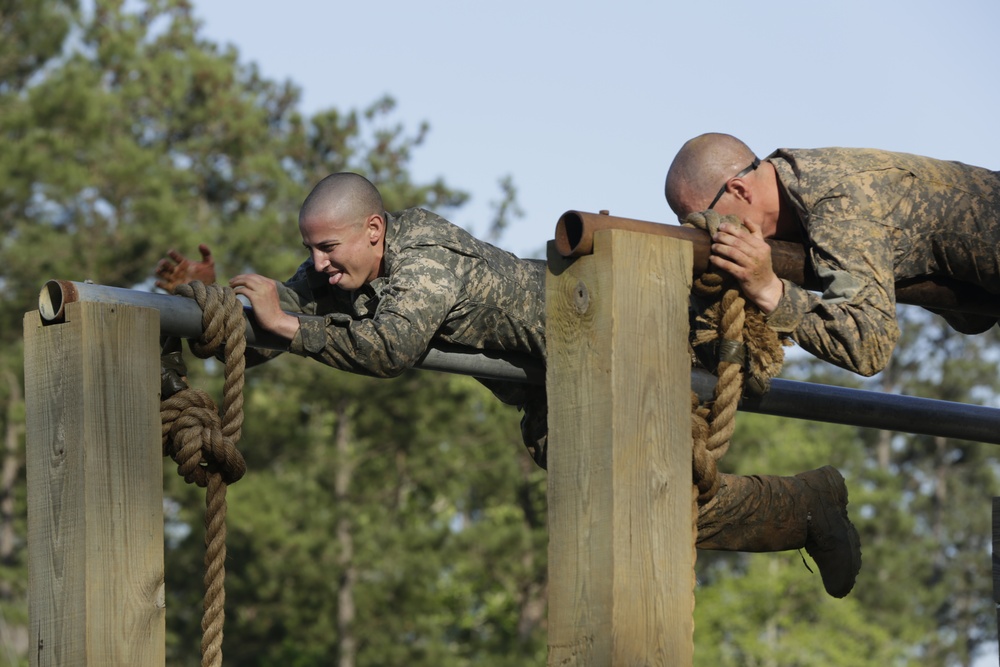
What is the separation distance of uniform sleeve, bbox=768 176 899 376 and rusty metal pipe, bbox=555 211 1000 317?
0.07 metres

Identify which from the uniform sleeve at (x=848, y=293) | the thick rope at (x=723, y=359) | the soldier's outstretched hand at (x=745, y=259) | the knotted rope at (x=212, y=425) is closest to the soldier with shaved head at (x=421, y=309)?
the knotted rope at (x=212, y=425)

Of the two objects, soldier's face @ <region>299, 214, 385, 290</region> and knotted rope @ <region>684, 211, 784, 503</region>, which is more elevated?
soldier's face @ <region>299, 214, 385, 290</region>

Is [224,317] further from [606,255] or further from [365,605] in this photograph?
[365,605]

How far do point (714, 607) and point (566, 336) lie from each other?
26196mm

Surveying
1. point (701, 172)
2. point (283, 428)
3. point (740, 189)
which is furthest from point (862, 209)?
point (283, 428)

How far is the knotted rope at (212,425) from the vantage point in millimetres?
3314

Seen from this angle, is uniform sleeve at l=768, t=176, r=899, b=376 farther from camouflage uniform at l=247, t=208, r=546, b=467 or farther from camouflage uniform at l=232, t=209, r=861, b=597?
camouflage uniform at l=247, t=208, r=546, b=467

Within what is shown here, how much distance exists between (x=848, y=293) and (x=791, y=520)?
157 centimetres

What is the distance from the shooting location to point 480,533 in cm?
2247

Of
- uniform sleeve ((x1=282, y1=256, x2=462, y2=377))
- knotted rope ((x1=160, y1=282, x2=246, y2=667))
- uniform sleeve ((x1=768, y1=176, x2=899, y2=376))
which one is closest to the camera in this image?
knotted rope ((x1=160, y1=282, x2=246, y2=667))

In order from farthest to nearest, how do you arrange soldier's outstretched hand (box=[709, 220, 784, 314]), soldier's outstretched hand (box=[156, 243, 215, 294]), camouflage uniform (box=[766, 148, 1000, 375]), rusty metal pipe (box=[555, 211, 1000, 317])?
1. soldier's outstretched hand (box=[156, 243, 215, 294])
2. camouflage uniform (box=[766, 148, 1000, 375])
3. soldier's outstretched hand (box=[709, 220, 784, 314])
4. rusty metal pipe (box=[555, 211, 1000, 317])

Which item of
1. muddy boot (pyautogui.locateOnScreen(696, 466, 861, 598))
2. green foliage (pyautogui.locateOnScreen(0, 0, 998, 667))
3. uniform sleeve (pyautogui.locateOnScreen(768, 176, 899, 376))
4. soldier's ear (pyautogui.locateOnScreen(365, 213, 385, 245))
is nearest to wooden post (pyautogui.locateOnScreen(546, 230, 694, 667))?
uniform sleeve (pyautogui.locateOnScreen(768, 176, 899, 376))

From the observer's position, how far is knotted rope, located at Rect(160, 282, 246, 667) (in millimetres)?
3314

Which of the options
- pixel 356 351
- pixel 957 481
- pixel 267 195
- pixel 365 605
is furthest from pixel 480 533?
pixel 957 481
